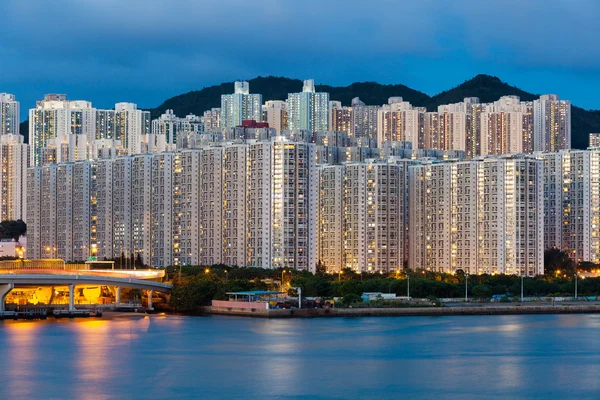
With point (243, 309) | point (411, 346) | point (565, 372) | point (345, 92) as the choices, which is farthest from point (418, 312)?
point (345, 92)

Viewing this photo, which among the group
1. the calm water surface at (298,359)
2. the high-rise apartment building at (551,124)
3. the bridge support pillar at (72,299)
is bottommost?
the calm water surface at (298,359)

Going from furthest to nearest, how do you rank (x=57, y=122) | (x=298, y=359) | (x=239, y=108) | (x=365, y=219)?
(x=57, y=122)
(x=239, y=108)
(x=365, y=219)
(x=298, y=359)

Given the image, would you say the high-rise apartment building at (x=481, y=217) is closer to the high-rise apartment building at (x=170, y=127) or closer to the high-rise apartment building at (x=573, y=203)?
the high-rise apartment building at (x=573, y=203)

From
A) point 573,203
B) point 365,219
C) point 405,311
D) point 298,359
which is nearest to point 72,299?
point 405,311

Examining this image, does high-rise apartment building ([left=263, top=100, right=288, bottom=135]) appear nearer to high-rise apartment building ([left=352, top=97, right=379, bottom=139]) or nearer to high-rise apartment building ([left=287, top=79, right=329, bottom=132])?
high-rise apartment building ([left=287, top=79, right=329, bottom=132])

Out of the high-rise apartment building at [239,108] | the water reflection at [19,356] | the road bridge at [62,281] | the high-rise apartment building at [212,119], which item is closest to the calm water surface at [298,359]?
the water reflection at [19,356]

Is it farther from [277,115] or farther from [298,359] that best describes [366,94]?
[298,359]
